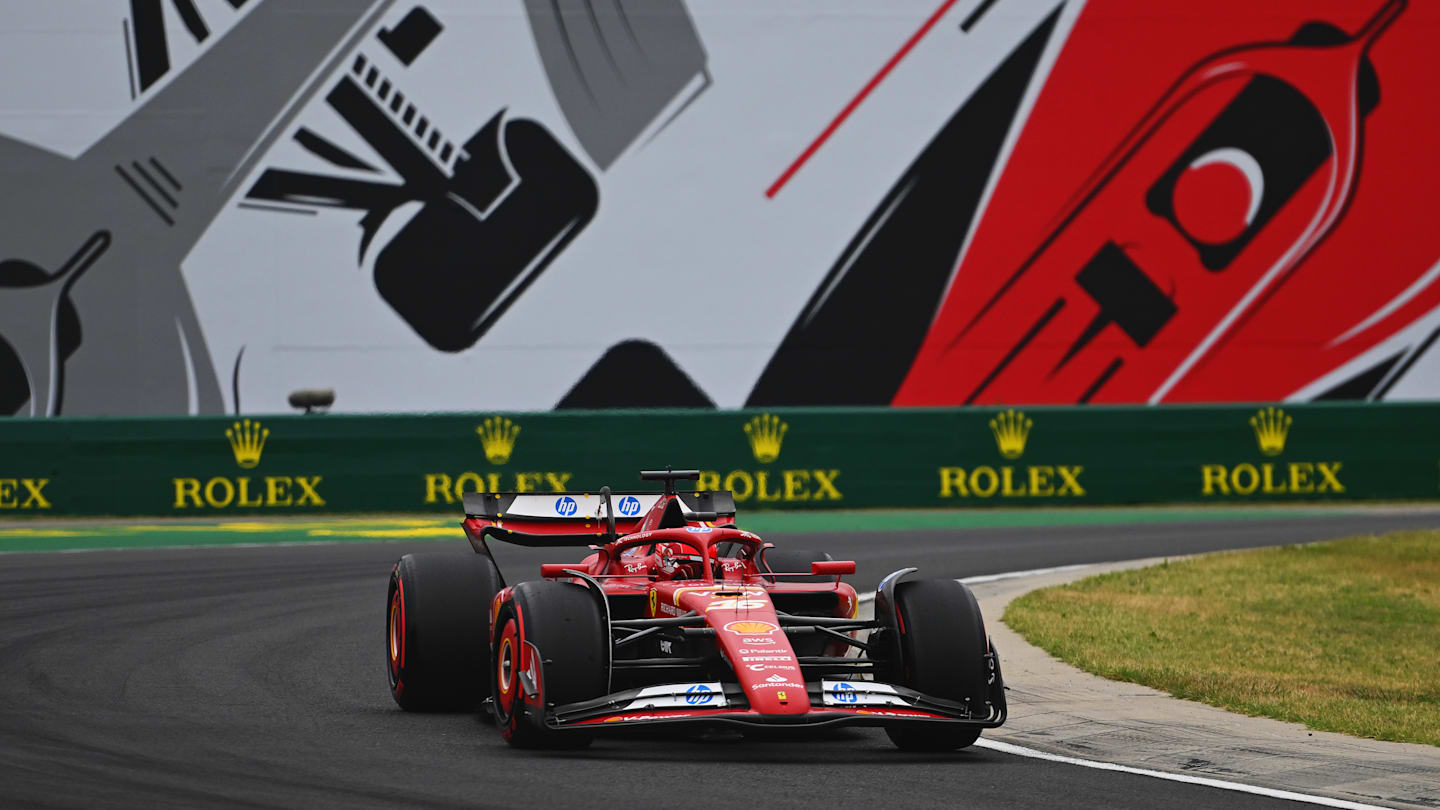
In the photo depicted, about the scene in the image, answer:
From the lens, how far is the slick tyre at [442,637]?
9422 millimetres

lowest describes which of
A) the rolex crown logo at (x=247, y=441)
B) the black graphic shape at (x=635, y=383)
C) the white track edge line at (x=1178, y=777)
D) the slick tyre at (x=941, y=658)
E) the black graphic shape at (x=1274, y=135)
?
the white track edge line at (x=1178, y=777)

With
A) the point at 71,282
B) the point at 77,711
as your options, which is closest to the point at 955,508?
the point at 71,282

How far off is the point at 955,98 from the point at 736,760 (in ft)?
70.0

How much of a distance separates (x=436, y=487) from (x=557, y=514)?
12864 mm

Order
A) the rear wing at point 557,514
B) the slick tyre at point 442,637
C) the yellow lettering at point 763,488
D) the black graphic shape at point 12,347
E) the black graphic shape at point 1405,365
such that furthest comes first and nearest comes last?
the black graphic shape at point 1405,365
the black graphic shape at point 12,347
the yellow lettering at point 763,488
the rear wing at point 557,514
the slick tyre at point 442,637

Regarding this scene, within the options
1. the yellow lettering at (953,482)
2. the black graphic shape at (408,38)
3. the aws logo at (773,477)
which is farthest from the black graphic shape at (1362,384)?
the black graphic shape at (408,38)

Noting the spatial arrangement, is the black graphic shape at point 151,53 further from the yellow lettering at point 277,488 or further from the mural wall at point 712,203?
the yellow lettering at point 277,488

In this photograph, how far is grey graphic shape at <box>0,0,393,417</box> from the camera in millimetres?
26766

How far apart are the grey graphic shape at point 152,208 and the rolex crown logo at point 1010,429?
10.7 meters

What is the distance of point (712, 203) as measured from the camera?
91.8 ft

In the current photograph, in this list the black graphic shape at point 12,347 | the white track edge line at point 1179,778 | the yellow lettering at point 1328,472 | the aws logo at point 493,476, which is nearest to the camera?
the white track edge line at point 1179,778

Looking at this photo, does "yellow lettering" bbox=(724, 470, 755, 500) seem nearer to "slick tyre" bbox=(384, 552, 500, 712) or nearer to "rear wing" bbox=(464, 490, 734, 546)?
"rear wing" bbox=(464, 490, 734, 546)

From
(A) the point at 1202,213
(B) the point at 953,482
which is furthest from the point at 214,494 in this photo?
(A) the point at 1202,213

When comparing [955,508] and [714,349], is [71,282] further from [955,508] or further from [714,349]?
[955,508]
